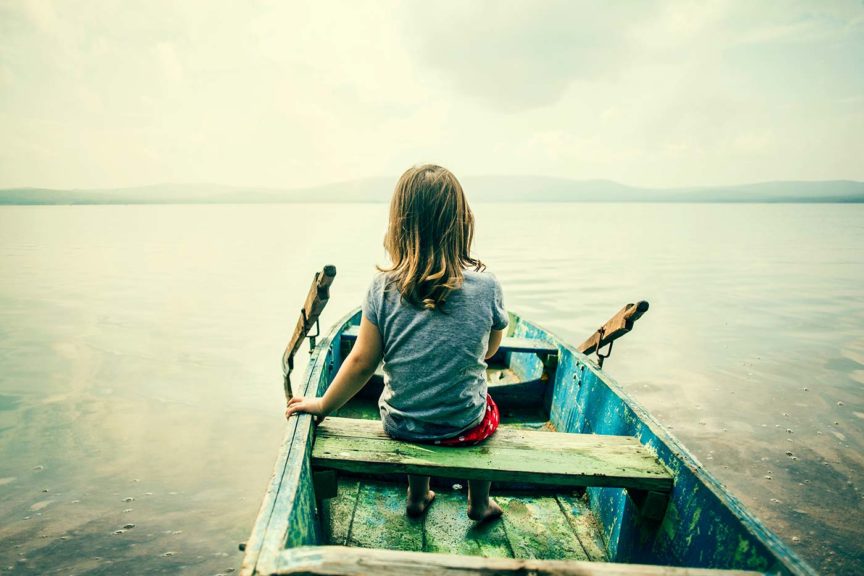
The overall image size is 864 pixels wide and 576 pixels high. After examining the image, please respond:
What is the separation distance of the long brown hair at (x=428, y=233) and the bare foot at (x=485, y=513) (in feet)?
4.85

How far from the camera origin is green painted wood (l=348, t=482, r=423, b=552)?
277 cm

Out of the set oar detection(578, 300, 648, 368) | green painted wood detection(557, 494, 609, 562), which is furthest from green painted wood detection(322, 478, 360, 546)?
oar detection(578, 300, 648, 368)

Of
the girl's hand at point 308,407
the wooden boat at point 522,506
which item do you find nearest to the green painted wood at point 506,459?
the wooden boat at point 522,506

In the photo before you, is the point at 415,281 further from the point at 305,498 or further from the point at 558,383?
the point at 558,383

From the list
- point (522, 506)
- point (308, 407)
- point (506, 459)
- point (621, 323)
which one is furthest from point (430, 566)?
point (621, 323)

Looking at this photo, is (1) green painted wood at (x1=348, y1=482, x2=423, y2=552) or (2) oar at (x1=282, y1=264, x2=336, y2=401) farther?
(2) oar at (x1=282, y1=264, x2=336, y2=401)

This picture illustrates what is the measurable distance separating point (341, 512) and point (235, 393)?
5.59 m

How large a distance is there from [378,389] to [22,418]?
5.85m

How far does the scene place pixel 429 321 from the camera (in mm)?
2055

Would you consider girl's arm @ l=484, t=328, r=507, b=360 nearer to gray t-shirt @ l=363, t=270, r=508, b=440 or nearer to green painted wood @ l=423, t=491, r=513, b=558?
gray t-shirt @ l=363, t=270, r=508, b=440

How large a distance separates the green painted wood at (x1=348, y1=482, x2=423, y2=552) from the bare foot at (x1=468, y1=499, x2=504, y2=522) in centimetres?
36

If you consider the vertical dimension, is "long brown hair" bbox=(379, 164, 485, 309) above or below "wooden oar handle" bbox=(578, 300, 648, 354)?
above

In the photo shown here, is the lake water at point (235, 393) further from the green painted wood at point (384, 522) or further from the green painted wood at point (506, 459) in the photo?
the green painted wood at point (506, 459)

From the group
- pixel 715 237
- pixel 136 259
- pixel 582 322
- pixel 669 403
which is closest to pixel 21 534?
pixel 669 403
